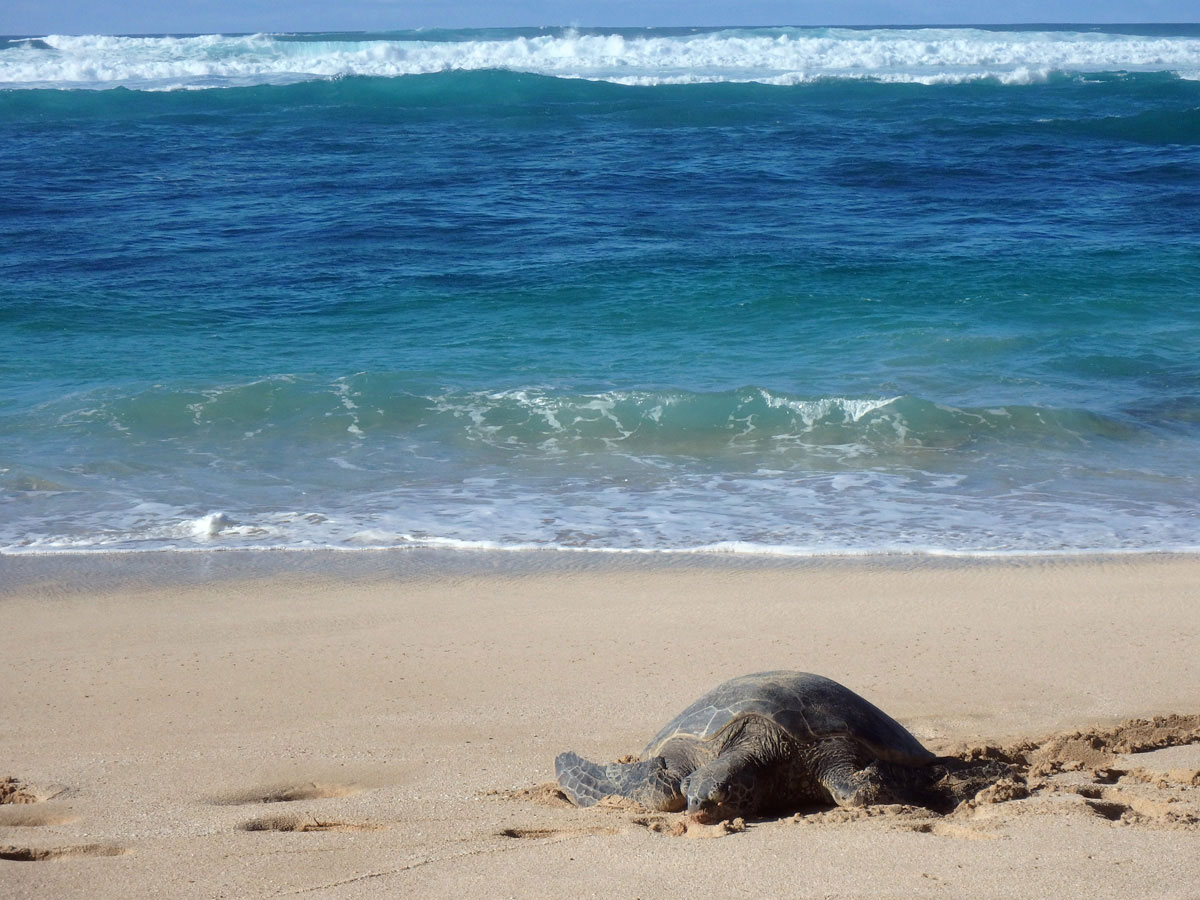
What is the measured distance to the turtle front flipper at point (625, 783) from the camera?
3.15 m

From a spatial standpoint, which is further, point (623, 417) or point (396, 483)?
point (623, 417)

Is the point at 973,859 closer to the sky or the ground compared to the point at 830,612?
closer to the sky

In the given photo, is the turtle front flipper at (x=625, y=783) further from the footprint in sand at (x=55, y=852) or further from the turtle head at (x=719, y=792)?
the footprint in sand at (x=55, y=852)

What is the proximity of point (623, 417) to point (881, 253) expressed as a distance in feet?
20.6

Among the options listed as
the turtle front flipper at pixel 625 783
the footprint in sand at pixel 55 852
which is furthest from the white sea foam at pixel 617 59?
the footprint in sand at pixel 55 852

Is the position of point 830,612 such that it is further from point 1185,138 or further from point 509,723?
point 1185,138

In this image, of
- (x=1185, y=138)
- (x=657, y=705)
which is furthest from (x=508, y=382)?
(x=1185, y=138)

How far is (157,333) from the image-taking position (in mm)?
10625

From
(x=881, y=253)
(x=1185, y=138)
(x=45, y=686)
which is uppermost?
(x=1185, y=138)

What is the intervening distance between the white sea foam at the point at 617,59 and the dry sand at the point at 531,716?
27.8 meters

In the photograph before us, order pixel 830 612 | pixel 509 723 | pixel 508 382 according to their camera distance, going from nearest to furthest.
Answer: pixel 509 723 → pixel 830 612 → pixel 508 382

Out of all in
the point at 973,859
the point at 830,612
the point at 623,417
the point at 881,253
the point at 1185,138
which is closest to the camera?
the point at 973,859

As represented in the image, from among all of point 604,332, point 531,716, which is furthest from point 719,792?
point 604,332

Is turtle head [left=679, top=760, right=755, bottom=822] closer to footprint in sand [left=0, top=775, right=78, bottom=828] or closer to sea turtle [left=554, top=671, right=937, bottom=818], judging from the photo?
sea turtle [left=554, top=671, right=937, bottom=818]
